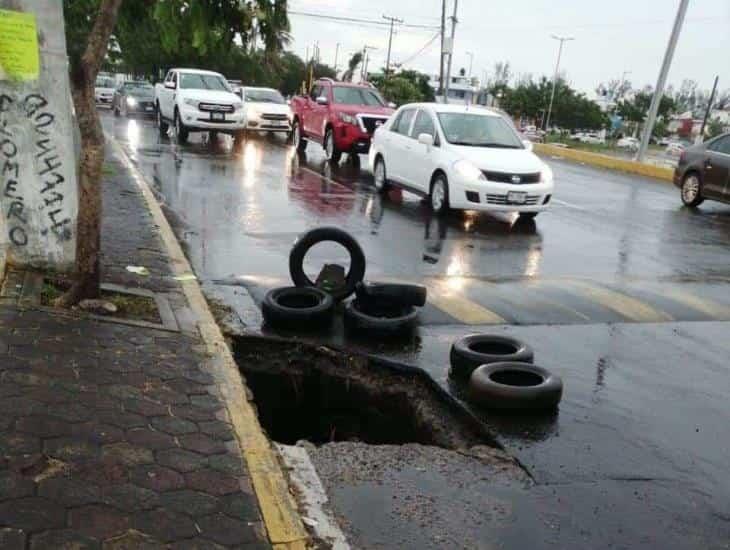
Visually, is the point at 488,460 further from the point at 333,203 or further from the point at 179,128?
the point at 179,128

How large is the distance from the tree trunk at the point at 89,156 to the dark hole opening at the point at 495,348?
9.84 ft

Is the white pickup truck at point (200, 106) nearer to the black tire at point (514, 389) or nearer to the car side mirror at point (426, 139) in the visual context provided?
the car side mirror at point (426, 139)

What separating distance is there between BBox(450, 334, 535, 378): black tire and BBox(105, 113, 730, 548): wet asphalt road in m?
0.19

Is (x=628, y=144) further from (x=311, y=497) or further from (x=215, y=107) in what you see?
(x=311, y=497)

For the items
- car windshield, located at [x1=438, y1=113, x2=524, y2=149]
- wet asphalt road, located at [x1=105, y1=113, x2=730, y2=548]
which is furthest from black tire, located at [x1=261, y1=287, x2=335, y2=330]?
car windshield, located at [x1=438, y1=113, x2=524, y2=149]

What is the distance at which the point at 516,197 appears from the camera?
11.7 m

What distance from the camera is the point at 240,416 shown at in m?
4.32

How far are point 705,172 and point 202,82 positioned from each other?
50.1ft

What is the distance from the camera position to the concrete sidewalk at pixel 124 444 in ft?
10.3

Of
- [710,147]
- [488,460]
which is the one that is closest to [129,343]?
[488,460]

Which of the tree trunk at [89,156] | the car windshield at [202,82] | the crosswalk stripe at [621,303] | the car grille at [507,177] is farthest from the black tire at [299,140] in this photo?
the tree trunk at [89,156]

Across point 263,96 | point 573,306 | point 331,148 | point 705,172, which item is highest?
point 705,172

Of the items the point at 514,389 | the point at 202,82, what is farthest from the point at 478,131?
the point at 202,82

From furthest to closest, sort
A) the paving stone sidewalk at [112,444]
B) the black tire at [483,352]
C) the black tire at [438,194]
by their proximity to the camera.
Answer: the black tire at [438,194]
the black tire at [483,352]
the paving stone sidewalk at [112,444]
